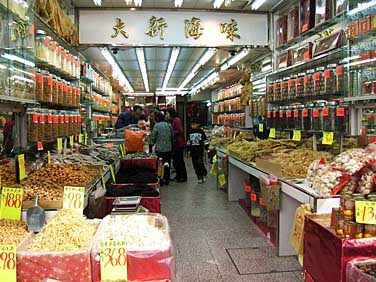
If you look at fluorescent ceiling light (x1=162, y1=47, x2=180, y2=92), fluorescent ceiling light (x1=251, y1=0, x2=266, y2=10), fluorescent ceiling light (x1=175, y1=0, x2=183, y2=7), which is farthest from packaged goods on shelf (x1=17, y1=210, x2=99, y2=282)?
fluorescent ceiling light (x1=162, y1=47, x2=180, y2=92)

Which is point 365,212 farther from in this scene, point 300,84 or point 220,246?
point 300,84

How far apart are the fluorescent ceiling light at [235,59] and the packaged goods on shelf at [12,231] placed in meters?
5.88

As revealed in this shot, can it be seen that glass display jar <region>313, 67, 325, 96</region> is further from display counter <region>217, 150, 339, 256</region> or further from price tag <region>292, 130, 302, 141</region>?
display counter <region>217, 150, 339, 256</region>

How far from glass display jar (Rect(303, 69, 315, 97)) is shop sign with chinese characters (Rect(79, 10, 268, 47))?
6.54ft

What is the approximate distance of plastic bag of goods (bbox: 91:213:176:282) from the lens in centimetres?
177

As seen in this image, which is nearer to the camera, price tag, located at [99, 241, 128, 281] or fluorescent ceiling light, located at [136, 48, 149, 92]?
price tag, located at [99, 241, 128, 281]

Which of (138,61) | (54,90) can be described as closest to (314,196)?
(54,90)

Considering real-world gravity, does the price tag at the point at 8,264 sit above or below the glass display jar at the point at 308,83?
below

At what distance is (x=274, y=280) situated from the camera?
11.6ft

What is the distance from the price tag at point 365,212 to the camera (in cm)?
205

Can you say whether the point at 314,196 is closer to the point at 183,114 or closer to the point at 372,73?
the point at 372,73

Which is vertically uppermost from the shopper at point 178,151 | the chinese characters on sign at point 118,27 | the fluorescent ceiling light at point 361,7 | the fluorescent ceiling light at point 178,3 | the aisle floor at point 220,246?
the fluorescent ceiling light at point 178,3

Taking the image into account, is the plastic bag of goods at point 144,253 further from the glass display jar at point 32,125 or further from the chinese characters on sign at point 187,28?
the chinese characters on sign at point 187,28

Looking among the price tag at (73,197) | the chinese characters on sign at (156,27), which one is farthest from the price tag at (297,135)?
the price tag at (73,197)
